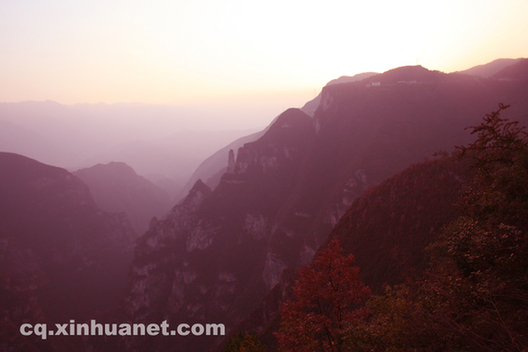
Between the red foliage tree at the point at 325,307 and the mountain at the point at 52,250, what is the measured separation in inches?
5800

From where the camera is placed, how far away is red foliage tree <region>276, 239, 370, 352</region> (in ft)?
49.6

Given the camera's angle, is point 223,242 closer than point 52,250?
Yes

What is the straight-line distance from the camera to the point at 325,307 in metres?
18.5

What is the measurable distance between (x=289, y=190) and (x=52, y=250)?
15540 centimetres

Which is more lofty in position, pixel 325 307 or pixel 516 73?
pixel 516 73

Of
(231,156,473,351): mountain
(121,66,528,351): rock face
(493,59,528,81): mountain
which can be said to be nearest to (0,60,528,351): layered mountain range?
(231,156,473,351): mountain

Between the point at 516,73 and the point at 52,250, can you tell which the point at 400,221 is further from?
the point at 52,250

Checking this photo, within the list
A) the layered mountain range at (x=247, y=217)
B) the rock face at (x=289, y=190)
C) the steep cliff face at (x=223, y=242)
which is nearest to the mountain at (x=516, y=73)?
the layered mountain range at (x=247, y=217)

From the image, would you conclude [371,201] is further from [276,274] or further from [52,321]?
[52,321]

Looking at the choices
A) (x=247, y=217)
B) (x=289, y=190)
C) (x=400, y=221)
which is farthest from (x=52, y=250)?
(x=400, y=221)

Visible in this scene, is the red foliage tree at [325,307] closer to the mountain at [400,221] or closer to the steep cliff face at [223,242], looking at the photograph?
the mountain at [400,221]

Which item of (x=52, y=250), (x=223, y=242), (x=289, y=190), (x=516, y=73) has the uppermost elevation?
(x=516, y=73)

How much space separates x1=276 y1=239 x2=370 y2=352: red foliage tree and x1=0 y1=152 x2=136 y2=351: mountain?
147316 millimetres

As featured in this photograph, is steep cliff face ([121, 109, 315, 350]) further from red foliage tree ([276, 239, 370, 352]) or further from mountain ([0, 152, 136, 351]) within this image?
red foliage tree ([276, 239, 370, 352])
